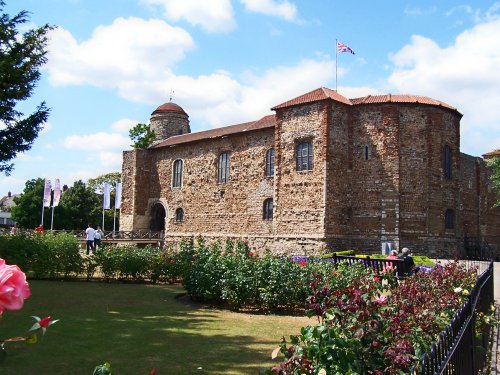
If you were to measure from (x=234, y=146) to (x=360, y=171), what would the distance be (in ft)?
33.3

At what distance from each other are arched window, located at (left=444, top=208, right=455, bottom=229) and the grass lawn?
64.0ft

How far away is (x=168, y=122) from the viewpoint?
4875 cm

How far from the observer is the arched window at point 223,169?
33.7 metres

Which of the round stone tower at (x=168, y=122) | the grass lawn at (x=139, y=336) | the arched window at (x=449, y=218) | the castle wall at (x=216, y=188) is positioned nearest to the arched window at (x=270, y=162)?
the castle wall at (x=216, y=188)

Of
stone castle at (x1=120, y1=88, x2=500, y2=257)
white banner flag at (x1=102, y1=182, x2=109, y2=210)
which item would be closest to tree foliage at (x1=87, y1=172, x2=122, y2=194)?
white banner flag at (x1=102, y1=182, x2=109, y2=210)

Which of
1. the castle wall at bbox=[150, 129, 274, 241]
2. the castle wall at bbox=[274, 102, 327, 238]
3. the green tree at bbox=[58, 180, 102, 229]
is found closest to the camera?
the castle wall at bbox=[274, 102, 327, 238]

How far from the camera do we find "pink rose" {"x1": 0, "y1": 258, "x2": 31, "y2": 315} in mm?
1975

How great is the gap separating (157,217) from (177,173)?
4962 mm

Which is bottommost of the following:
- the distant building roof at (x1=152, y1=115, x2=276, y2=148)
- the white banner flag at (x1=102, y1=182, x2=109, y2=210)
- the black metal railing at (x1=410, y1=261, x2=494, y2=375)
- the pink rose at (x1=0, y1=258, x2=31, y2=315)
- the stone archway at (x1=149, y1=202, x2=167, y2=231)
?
the black metal railing at (x1=410, y1=261, x2=494, y2=375)

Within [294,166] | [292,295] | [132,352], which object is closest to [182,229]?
[294,166]

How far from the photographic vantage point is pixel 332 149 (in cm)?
2603

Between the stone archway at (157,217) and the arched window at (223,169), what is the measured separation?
8.14m

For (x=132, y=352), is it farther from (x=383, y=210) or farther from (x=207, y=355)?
(x=383, y=210)

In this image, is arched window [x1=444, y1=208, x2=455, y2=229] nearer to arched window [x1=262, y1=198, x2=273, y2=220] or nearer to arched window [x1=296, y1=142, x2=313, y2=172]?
arched window [x1=296, y1=142, x2=313, y2=172]
